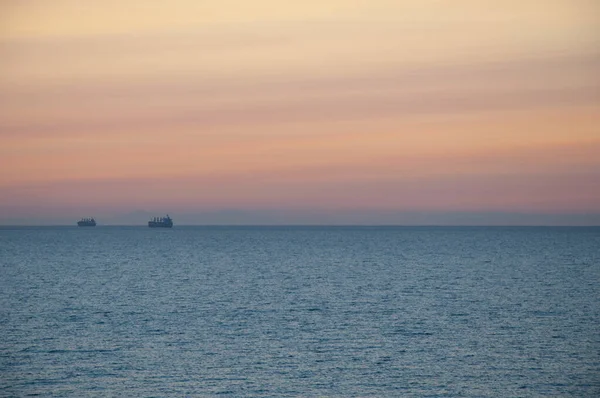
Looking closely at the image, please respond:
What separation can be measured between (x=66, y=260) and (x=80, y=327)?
352ft

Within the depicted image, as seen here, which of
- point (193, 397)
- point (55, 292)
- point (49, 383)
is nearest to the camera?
point (193, 397)

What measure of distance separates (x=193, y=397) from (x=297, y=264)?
110719mm

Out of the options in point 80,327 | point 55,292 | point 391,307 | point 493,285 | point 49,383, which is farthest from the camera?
point 493,285

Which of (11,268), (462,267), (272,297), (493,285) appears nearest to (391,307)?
(272,297)

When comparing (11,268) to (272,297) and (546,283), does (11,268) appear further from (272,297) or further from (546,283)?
(546,283)

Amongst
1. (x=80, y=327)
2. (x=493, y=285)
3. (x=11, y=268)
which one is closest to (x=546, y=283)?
(x=493, y=285)

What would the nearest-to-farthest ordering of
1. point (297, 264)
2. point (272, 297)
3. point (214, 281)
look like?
point (272, 297), point (214, 281), point (297, 264)

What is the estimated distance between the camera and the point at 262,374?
157 ft

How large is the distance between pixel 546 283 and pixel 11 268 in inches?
3704

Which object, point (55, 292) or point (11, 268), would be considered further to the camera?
point (11, 268)

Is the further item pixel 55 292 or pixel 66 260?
pixel 66 260

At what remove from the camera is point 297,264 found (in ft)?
504

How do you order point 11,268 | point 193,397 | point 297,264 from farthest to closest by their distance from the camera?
point 297,264 → point 11,268 → point 193,397

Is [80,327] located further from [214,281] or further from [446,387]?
[214,281]
